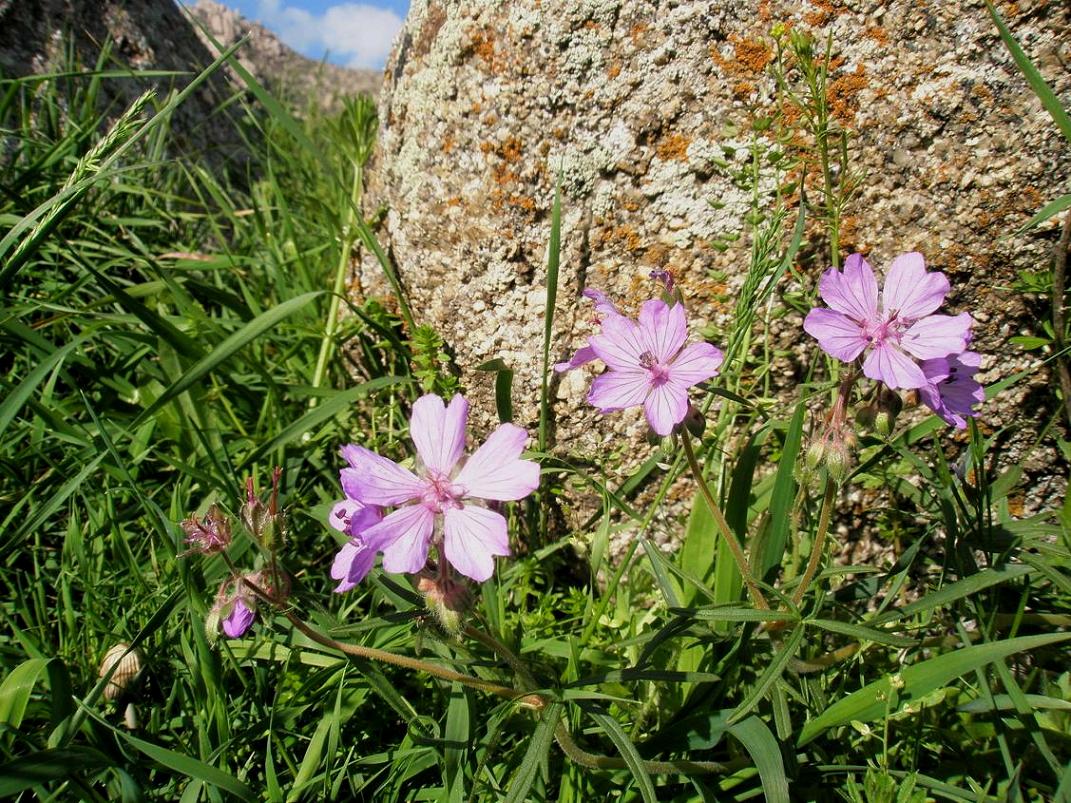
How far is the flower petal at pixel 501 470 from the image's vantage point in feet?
4.22

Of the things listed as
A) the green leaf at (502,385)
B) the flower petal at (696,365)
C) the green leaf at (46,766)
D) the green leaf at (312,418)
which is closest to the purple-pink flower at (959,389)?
the flower petal at (696,365)

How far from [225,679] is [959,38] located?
7.66 ft

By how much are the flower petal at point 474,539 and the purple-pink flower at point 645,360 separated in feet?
1.06

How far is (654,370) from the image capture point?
4.95ft

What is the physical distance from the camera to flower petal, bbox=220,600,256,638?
1.46 metres

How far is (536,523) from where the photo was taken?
2.24 m

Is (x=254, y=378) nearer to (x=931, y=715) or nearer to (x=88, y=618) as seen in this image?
(x=88, y=618)

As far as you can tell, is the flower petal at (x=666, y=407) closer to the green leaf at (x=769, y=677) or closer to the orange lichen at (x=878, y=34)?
the green leaf at (x=769, y=677)

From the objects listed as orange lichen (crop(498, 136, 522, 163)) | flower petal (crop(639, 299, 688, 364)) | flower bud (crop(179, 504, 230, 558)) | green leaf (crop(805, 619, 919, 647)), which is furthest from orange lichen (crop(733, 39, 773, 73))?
flower bud (crop(179, 504, 230, 558))

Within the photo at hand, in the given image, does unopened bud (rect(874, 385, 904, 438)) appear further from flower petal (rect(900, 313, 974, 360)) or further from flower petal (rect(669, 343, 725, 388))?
flower petal (rect(669, 343, 725, 388))

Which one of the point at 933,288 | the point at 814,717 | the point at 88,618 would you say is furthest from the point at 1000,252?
the point at 88,618

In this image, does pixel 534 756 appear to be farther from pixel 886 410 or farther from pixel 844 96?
pixel 844 96

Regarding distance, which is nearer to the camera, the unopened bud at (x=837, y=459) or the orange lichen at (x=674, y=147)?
the unopened bud at (x=837, y=459)

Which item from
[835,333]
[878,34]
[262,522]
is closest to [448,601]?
[262,522]
